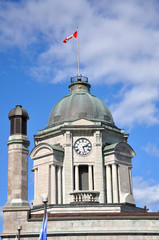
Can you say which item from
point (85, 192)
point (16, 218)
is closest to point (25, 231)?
point (16, 218)

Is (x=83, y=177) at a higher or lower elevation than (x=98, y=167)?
lower

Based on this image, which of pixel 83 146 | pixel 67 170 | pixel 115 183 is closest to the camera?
pixel 115 183

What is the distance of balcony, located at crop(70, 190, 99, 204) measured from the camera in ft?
170

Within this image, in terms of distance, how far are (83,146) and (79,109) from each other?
5566mm

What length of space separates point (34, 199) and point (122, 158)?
12.2m

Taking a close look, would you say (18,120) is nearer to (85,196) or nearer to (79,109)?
(85,196)

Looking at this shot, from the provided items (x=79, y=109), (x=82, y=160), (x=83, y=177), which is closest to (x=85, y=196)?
(x=83, y=177)

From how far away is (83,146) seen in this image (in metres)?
57.7

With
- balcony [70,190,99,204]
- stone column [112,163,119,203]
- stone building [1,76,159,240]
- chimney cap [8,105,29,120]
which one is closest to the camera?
chimney cap [8,105,29,120]

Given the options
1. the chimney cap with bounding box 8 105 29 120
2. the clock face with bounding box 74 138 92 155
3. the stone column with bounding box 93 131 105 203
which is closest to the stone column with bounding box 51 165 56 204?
the clock face with bounding box 74 138 92 155

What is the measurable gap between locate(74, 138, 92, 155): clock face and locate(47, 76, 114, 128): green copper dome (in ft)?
10.5

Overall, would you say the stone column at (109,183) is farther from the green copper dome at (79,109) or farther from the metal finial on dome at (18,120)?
the metal finial on dome at (18,120)

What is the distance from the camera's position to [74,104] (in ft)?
201

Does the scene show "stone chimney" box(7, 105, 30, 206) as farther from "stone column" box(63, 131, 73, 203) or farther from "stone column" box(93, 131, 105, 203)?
"stone column" box(93, 131, 105, 203)
